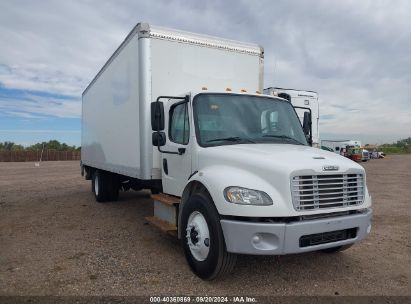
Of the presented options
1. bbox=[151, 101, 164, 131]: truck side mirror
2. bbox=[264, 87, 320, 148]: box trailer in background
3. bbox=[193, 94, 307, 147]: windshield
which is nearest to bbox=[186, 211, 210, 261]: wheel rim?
bbox=[193, 94, 307, 147]: windshield

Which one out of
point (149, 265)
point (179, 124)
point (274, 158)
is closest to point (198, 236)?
point (149, 265)

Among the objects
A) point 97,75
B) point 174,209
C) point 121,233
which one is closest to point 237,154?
point 174,209

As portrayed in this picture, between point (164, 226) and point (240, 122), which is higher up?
point (240, 122)

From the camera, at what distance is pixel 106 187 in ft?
35.1

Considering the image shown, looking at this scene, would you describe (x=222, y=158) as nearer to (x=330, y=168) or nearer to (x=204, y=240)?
(x=204, y=240)

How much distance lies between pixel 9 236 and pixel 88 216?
2151mm

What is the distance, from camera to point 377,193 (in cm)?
1357

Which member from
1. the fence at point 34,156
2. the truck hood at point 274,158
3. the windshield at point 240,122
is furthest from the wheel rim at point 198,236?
the fence at point 34,156

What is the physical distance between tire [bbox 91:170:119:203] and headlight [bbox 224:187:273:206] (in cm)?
689

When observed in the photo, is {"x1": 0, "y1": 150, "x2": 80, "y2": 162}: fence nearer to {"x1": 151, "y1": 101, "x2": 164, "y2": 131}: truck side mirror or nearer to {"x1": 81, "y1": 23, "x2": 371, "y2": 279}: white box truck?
{"x1": 81, "y1": 23, "x2": 371, "y2": 279}: white box truck

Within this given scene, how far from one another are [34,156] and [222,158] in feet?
159

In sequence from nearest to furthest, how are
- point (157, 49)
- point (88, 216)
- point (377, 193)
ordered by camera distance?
point (157, 49)
point (88, 216)
point (377, 193)

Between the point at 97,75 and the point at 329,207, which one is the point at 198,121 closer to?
the point at 329,207

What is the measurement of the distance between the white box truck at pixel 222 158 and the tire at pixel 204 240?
0.01m
